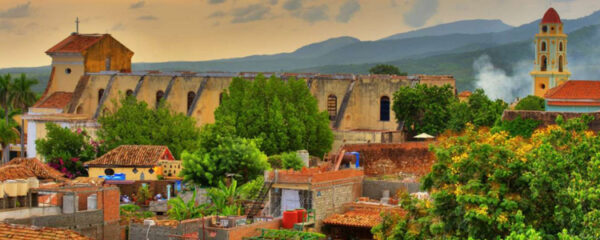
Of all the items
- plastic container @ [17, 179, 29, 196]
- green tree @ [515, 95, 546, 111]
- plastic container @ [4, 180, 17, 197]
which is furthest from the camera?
green tree @ [515, 95, 546, 111]

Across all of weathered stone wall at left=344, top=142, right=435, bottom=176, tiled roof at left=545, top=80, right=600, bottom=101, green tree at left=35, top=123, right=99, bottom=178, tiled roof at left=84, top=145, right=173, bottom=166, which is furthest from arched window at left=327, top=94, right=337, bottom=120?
weathered stone wall at left=344, top=142, right=435, bottom=176

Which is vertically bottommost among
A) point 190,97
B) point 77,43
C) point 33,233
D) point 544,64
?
point 33,233

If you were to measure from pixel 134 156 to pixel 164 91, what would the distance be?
1973cm

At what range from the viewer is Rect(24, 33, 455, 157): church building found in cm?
6488

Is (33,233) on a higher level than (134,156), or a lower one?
lower

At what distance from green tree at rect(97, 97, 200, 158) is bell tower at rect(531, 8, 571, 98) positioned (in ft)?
177

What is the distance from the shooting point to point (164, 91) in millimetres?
73250

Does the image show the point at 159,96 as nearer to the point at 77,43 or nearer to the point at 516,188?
the point at 77,43

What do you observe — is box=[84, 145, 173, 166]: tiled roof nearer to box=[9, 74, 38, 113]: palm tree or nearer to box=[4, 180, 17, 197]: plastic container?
box=[4, 180, 17, 197]: plastic container

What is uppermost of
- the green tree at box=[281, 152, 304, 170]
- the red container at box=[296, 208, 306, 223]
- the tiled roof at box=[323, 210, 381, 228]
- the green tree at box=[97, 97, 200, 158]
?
the green tree at box=[97, 97, 200, 158]

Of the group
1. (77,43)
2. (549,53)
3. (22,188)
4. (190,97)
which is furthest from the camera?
(549,53)

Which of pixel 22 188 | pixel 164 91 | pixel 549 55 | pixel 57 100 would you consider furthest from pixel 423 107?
pixel 549 55

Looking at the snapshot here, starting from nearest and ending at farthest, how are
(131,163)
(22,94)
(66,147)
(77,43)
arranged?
(131,163) < (66,147) < (77,43) < (22,94)

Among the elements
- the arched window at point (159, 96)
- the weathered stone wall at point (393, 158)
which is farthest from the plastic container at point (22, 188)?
the arched window at point (159, 96)
